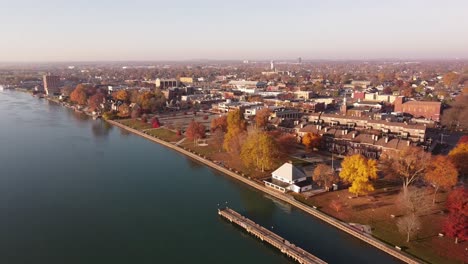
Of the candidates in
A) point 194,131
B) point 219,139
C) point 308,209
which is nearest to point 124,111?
point 194,131

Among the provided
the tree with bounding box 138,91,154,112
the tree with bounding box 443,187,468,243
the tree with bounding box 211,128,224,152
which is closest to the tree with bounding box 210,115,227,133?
the tree with bounding box 211,128,224,152

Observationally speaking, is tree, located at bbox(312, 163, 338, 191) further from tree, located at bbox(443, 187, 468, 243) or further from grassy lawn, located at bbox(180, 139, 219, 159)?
grassy lawn, located at bbox(180, 139, 219, 159)

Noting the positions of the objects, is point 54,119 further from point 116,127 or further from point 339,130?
point 339,130

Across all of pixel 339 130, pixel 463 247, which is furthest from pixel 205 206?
pixel 339 130

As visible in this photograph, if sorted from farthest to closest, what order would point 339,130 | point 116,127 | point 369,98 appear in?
point 369,98, point 116,127, point 339,130

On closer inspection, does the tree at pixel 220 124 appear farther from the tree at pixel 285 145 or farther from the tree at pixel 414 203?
the tree at pixel 414 203

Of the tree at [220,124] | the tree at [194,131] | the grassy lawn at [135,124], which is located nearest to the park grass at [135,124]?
the grassy lawn at [135,124]

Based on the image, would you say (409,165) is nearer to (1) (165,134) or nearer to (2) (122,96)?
(1) (165,134)
